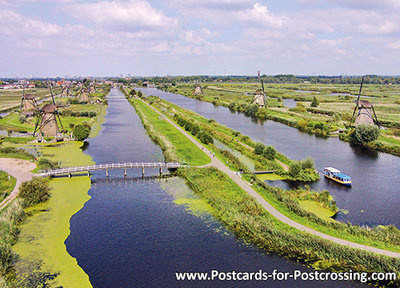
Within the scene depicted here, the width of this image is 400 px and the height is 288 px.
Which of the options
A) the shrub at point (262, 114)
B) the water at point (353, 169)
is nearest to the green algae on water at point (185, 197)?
the water at point (353, 169)

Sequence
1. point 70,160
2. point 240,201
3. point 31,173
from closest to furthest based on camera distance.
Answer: point 240,201 < point 31,173 < point 70,160

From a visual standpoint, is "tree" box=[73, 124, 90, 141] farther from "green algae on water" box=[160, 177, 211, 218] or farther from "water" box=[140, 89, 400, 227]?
"water" box=[140, 89, 400, 227]

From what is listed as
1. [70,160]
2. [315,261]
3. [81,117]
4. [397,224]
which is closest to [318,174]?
[397,224]

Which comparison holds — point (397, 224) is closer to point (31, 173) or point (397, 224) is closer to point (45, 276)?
point (45, 276)

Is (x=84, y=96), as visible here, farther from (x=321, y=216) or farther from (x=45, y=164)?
(x=321, y=216)

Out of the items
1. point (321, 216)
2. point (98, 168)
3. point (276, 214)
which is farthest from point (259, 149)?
point (98, 168)
